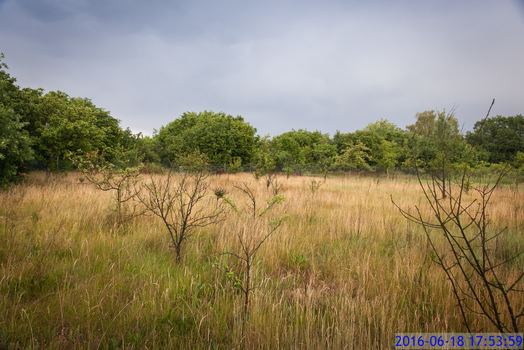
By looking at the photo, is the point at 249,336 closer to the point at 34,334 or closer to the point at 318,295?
the point at 318,295

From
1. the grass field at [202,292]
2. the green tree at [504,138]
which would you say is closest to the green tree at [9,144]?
the grass field at [202,292]

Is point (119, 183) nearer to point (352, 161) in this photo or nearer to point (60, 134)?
point (60, 134)

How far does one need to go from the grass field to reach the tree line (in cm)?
137

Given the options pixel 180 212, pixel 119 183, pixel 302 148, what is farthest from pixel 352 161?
pixel 119 183

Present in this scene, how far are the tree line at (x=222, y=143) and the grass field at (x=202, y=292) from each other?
1.37 meters

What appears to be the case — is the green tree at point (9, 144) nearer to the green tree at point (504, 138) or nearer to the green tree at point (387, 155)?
the green tree at point (387, 155)

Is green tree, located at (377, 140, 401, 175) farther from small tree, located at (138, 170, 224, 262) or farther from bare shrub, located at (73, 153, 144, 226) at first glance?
bare shrub, located at (73, 153, 144, 226)

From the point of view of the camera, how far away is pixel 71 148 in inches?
571

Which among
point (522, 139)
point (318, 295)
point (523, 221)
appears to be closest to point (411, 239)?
point (318, 295)

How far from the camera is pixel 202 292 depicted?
2840 millimetres

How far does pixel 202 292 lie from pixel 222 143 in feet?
99.9

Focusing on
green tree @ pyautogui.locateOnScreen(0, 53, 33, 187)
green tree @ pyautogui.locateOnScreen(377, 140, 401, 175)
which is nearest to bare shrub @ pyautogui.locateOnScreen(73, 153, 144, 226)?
green tree @ pyautogui.locateOnScreen(0, 53, 33, 187)

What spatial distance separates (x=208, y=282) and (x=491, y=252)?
4.51m

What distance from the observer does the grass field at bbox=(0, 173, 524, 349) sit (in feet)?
6.73
